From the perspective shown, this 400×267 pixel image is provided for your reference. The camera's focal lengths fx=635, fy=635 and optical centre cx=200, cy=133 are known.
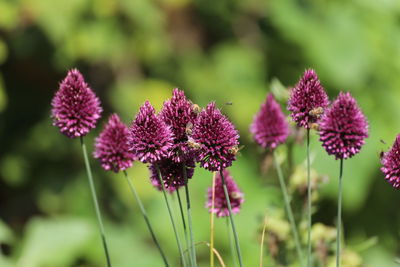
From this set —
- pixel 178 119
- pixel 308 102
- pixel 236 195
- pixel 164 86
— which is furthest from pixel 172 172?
pixel 164 86

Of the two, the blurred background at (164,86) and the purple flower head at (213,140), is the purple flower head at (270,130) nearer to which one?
the purple flower head at (213,140)

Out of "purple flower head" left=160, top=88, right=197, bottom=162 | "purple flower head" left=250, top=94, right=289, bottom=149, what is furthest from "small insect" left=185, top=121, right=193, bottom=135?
"purple flower head" left=250, top=94, right=289, bottom=149

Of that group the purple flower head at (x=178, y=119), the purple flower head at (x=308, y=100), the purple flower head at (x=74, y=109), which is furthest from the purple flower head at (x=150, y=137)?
the purple flower head at (x=308, y=100)

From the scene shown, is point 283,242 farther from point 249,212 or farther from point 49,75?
point 49,75

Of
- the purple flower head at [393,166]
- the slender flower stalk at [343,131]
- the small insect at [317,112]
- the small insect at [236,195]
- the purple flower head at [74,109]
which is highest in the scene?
the purple flower head at [74,109]

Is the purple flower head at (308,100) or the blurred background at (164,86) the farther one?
the blurred background at (164,86)

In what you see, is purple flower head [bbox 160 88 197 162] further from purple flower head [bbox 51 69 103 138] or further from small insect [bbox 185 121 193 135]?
purple flower head [bbox 51 69 103 138]

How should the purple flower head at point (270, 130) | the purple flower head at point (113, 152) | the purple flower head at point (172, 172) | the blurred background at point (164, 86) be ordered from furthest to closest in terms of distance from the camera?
1. the blurred background at point (164, 86)
2. the purple flower head at point (270, 130)
3. the purple flower head at point (113, 152)
4. the purple flower head at point (172, 172)
